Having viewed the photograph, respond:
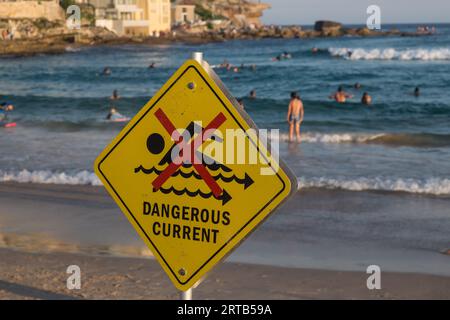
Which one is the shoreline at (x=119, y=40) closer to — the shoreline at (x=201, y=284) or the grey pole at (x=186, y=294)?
the shoreline at (x=201, y=284)

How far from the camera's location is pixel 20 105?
3111 cm

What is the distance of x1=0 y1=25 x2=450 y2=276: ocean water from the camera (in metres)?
9.16

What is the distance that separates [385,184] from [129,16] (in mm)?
97828

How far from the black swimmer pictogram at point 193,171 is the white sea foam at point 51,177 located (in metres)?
10.3

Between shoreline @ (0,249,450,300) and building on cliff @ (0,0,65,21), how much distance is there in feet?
285

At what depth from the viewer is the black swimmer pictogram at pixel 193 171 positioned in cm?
311

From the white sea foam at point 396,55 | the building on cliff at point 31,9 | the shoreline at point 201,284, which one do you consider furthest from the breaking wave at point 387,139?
the building on cliff at point 31,9

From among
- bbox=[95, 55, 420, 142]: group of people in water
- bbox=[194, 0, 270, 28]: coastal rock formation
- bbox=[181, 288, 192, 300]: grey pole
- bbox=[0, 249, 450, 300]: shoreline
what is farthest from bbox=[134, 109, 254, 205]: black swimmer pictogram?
bbox=[194, 0, 270, 28]: coastal rock formation

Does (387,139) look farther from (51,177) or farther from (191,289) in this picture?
(191,289)

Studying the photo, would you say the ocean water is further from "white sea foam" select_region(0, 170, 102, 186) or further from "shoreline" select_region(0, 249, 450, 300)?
"shoreline" select_region(0, 249, 450, 300)

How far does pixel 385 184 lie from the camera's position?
42.8 ft

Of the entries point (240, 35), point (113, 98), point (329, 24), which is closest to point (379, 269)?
point (113, 98)

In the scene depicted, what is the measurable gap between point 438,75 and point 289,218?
32.1 meters
